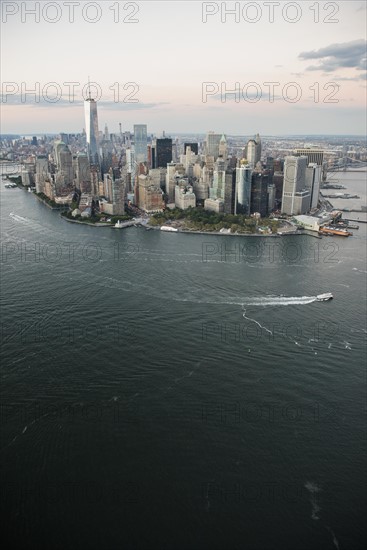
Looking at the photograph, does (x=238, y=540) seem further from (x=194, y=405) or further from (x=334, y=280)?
(x=334, y=280)

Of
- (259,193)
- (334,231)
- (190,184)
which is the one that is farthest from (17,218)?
(334,231)

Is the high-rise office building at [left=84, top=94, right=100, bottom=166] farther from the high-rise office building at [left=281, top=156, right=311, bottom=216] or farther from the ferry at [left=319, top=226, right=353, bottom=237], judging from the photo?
the ferry at [left=319, top=226, right=353, bottom=237]

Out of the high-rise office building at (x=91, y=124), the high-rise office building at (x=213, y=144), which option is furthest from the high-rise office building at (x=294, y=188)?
the high-rise office building at (x=91, y=124)

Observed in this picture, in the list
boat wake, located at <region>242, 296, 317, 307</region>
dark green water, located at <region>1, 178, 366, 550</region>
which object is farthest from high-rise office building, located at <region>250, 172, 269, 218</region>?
boat wake, located at <region>242, 296, 317, 307</region>

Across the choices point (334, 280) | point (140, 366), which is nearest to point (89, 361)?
point (140, 366)

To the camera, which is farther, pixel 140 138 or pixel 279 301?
pixel 140 138

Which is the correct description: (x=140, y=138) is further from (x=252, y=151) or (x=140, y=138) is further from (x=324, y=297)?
(x=324, y=297)

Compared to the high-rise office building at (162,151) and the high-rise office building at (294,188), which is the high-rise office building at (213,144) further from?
the high-rise office building at (294,188)
